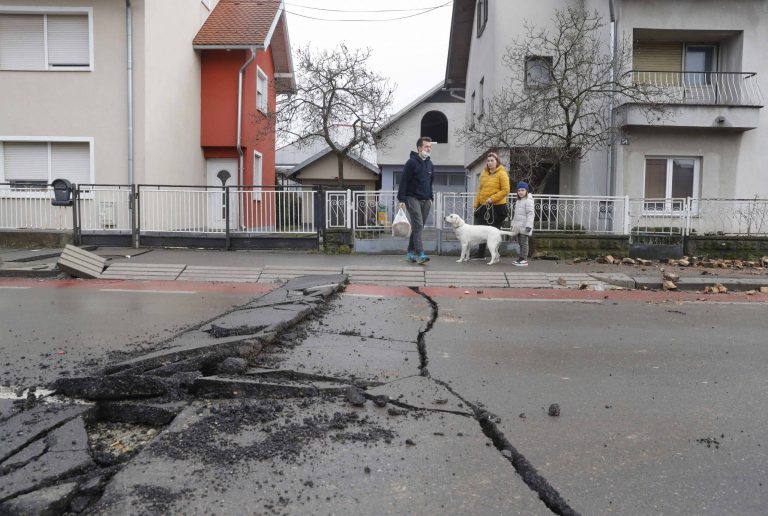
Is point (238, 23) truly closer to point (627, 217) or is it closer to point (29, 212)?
point (29, 212)

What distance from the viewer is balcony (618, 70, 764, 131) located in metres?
15.0

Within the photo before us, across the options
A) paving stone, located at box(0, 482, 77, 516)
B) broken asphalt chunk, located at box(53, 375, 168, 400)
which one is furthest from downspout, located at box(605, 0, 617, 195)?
paving stone, located at box(0, 482, 77, 516)

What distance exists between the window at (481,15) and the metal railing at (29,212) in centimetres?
1324

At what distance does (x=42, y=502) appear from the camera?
2.36 m

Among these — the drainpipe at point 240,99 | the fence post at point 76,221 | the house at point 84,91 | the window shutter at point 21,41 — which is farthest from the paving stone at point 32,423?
the drainpipe at point 240,99

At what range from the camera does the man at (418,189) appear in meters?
10.5

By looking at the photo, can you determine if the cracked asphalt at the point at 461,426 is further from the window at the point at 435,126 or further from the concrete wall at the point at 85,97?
the window at the point at 435,126

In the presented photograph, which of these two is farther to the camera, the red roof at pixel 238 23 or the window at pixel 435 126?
the window at pixel 435 126

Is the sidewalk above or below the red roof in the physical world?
below

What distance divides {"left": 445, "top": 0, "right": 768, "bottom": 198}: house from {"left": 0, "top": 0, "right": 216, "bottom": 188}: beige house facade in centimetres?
1129

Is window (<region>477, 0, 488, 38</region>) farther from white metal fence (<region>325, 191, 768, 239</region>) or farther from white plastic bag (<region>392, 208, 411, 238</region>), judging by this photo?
white plastic bag (<region>392, 208, 411, 238</region>)

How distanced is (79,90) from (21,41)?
192 centimetres

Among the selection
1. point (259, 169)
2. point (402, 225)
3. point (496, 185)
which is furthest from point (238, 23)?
point (496, 185)

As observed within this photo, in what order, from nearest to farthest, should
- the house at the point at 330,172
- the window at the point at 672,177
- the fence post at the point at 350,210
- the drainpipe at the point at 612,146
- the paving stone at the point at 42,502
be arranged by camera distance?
the paving stone at the point at 42,502 → the fence post at the point at 350,210 → the drainpipe at the point at 612,146 → the window at the point at 672,177 → the house at the point at 330,172
